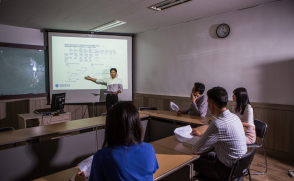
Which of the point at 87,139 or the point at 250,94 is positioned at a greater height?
the point at 250,94

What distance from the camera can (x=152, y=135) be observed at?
3.60 metres

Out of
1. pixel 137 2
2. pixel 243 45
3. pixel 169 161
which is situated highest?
pixel 137 2

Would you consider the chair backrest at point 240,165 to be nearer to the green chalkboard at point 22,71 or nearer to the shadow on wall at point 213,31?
the shadow on wall at point 213,31

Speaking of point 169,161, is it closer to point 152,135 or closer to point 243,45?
point 152,135

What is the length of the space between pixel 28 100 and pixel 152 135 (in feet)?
12.1

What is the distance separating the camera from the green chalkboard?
16.0ft

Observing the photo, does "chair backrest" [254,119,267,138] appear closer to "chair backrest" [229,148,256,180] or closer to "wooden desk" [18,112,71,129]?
"chair backrest" [229,148,256,180]

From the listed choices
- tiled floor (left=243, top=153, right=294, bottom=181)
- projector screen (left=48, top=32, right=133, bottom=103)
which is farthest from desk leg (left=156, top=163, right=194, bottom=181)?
projector screen (left=48, top=32, right=133, bottom=103)

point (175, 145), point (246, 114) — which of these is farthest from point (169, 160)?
point (246, 114)

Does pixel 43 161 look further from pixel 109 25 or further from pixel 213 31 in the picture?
pixel 213 31

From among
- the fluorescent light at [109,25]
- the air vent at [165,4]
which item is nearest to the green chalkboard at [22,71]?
the fluorescent light at [109,25]

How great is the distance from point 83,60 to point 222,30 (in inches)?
145

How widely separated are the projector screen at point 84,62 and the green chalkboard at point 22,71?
289 mm

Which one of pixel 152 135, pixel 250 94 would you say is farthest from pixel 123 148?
pixel 250 94
